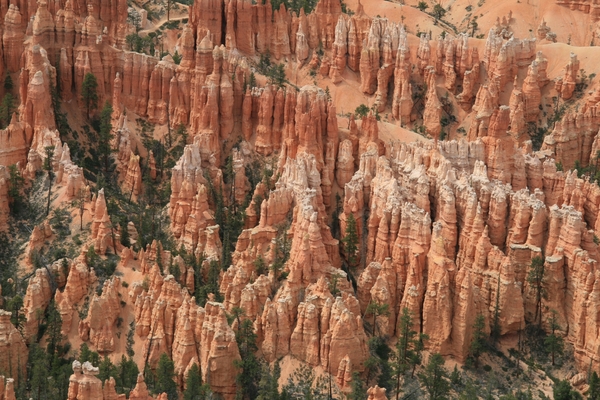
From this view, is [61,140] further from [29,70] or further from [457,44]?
[457,44]

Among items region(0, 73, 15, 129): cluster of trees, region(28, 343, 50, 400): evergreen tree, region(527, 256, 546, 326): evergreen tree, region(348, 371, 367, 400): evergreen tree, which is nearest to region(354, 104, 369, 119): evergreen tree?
region(0, 73, 15, 129): cluster of trees

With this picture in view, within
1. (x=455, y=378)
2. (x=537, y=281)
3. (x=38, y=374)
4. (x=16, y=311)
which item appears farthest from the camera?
(x=537, y=281)

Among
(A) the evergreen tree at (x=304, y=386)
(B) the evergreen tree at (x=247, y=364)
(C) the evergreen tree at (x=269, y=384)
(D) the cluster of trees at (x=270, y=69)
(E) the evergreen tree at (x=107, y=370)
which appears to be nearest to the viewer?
(E) the evergreen tree at (x=107, y=370)

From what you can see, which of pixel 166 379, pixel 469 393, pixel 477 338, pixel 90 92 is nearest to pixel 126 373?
pixel 166 379

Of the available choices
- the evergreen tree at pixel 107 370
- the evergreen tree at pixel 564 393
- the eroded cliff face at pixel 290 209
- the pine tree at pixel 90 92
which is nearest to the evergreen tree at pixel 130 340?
the eroded cliff face at pixel 290 209

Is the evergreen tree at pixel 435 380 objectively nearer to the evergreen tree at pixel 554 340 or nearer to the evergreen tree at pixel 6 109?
the evergreen tree at pixel 554 340

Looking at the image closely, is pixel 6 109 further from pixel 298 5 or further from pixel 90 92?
pixel 298 5
